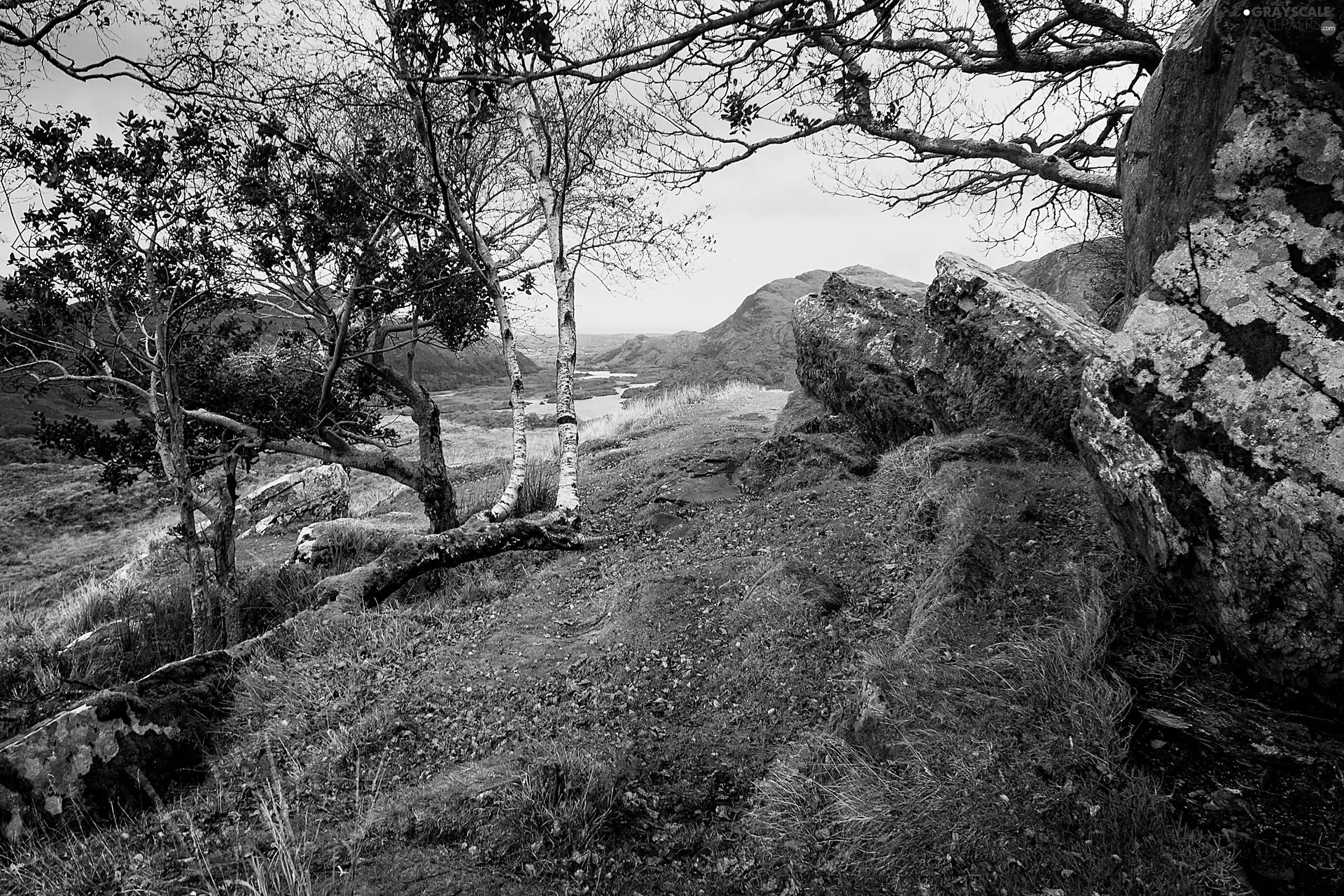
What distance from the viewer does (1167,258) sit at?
10.2 ft

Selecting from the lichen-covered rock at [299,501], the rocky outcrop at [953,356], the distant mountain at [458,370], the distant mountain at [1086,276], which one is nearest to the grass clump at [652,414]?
the lichen-covered rock at [299,501]

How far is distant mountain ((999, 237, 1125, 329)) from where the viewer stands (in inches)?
450

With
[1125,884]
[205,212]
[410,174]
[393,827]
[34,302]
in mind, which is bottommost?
[393,827]

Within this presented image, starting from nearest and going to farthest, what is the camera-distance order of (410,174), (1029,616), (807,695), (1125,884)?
(1125,884), (1029,616), (807,695), (410,174)

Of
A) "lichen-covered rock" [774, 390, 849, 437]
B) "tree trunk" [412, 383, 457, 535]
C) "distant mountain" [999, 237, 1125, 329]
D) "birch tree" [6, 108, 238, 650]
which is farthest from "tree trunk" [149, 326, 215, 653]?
"distant mountain" [999, 237, 1125, 329]

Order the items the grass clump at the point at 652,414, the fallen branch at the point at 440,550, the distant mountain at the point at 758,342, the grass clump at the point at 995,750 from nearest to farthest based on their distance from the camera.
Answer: the grass clump at the point at 995,750
the fallen branch at the point at 440,550
the grass clump at the point at 652,414
the distant mountain at the point at 758,342

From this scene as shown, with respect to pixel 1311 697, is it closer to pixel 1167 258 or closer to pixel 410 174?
pixel 1167 258

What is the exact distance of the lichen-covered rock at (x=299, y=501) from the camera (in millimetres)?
15641

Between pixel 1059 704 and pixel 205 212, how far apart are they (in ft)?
33.6

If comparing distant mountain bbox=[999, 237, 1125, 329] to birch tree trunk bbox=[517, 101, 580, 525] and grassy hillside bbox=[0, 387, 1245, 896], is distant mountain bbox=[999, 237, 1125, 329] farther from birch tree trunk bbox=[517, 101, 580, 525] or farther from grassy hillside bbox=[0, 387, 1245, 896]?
birch tree trunk bbox=[517, 101, 580, 525]

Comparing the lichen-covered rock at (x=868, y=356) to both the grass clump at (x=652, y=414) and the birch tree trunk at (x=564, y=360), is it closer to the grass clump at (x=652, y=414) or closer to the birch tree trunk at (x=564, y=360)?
the birch tree trunk at (x=564, y=360)

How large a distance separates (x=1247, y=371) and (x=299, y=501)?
1801 cm

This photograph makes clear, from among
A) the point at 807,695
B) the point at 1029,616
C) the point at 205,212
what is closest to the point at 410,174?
the point at 205,212

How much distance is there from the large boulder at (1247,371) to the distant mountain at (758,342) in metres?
26.0
